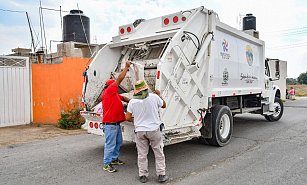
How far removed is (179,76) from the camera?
5164mm

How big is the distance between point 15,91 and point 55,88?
4.20 feet

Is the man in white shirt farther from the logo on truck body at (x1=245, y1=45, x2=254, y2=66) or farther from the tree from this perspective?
the tree

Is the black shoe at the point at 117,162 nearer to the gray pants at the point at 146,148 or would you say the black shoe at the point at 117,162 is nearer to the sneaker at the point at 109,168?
the sneaker at the point at 109,168

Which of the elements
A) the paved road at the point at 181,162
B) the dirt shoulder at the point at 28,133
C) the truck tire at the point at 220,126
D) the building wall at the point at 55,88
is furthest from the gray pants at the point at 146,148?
the building wall at the point at 55,88

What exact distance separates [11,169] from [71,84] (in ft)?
15.5

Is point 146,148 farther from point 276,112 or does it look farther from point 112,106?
point 276,112

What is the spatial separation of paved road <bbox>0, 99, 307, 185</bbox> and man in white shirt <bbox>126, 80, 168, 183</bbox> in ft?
0.77

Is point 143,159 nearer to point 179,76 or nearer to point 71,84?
point 179,76

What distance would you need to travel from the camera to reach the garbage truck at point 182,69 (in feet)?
16.6

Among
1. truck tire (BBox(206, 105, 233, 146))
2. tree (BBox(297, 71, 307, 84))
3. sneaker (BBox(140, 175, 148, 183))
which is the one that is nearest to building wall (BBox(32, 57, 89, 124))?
truck tire (BBox(206, 105, 233, 146))

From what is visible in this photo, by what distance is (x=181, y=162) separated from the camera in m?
5.16

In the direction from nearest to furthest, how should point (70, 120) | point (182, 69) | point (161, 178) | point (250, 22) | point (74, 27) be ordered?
point (161, 178)
point (182, 69)
point (70, 120)
point (74, 27)
point (250, 22)

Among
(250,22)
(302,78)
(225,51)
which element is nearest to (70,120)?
(225,51)

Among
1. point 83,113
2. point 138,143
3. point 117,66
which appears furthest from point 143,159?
point 117,66
